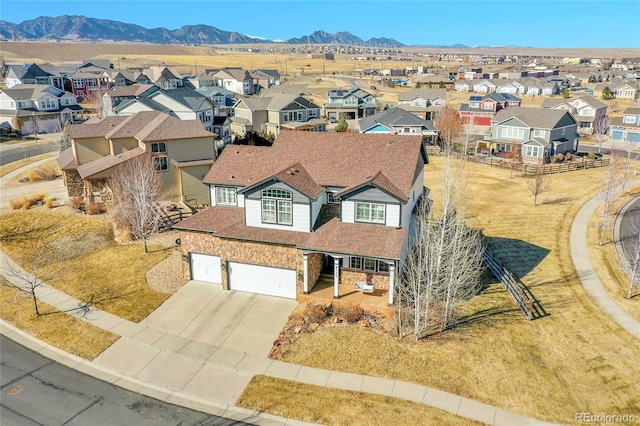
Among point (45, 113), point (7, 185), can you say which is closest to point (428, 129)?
point (7, 185)

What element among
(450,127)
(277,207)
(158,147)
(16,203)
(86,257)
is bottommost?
(86,257)

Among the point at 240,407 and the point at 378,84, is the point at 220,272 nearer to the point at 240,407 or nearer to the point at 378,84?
the point at 240,407

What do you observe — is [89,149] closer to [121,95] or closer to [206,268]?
[206,268]

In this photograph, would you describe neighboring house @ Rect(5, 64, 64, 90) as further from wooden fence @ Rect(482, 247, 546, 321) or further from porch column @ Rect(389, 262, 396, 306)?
wooden fence @ Rect(482, 247, 546, 321)

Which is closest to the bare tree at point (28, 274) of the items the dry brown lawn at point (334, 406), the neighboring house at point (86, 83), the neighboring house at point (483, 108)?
the dry brown lawn at point (334, 406)

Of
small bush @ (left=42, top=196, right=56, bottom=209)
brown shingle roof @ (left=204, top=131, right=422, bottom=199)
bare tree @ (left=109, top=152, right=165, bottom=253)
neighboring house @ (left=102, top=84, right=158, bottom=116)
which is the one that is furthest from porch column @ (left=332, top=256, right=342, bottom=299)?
neighboring house @ (left=102, top=84, right=158, bottom=116)

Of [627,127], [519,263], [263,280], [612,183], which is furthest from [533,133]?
[263,280]
